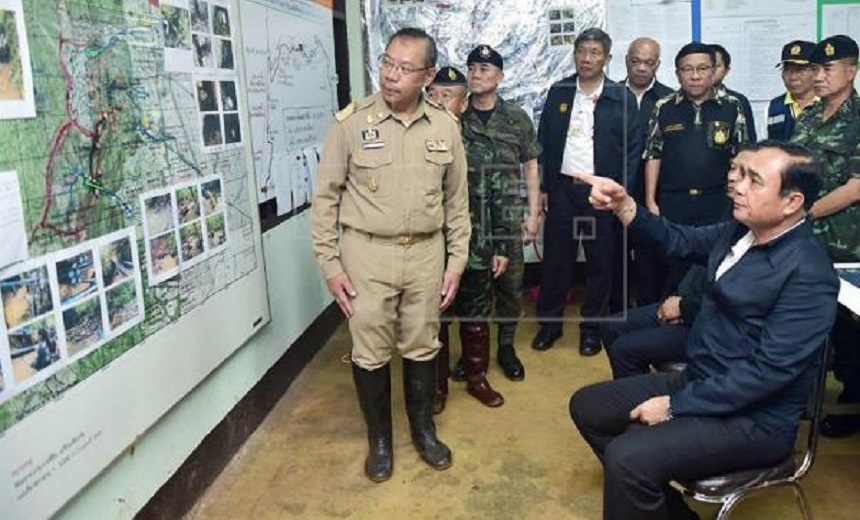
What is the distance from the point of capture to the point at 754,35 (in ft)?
13.7

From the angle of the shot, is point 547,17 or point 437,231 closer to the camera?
point 437,231

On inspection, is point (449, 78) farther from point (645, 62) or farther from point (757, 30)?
point (757, 30)

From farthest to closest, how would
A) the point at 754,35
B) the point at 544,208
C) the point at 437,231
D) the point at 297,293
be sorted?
the point at 754,35
the point at 544,208
the point at 297,293
the point at 437,231

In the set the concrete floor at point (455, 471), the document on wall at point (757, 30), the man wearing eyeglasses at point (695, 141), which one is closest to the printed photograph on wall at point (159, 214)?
the concrete floor at point (455, 471)

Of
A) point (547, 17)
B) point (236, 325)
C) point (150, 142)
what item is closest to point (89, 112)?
point (150, 142)

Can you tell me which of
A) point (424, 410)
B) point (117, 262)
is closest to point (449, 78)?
point (424, 410)

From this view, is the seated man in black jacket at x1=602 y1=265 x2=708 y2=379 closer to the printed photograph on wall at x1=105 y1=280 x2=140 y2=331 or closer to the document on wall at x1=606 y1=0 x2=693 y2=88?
the printed photograph on wall at x1=105 y1=280 x2=140 y2=331

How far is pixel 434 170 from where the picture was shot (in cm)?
234

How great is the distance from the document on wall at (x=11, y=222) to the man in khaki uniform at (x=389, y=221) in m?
0.99

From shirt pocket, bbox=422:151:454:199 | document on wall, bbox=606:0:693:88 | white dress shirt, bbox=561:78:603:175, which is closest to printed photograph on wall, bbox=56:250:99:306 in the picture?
shirt pocket, bbox=422:151:454:199

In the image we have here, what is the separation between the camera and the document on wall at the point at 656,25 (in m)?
4.14

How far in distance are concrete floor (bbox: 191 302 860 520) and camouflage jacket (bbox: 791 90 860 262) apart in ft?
2.13

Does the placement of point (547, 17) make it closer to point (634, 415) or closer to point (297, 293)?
point (297, 293)

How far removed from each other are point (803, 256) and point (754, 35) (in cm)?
304
